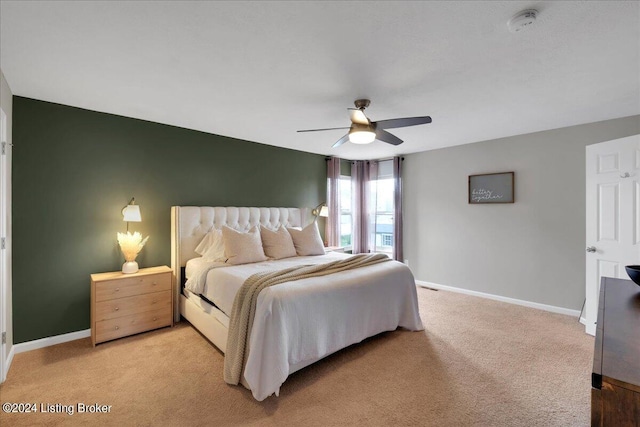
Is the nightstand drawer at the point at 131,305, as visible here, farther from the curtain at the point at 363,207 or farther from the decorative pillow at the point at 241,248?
the curtain at the point at 363,207

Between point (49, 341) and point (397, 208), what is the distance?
5.19 meters

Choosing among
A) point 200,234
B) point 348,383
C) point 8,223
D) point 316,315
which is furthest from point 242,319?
point 8,223

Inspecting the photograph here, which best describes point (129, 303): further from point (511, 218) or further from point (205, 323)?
point (511, 218)

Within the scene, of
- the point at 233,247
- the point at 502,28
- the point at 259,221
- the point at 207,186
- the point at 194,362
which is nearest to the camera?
the point at 502,28

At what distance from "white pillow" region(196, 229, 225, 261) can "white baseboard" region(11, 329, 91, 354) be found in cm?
141

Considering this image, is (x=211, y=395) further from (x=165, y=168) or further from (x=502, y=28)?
(x=502, y=28)

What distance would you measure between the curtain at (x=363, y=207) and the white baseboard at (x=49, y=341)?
4439mm

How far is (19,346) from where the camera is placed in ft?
8.99

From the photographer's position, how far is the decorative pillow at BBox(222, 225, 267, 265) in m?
3.34

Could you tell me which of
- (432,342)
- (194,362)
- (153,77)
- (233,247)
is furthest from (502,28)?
(194,362)

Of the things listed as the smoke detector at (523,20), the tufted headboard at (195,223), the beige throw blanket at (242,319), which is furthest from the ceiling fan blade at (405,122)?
the tufted headboard at (195,223)

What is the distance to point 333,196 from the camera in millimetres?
5688

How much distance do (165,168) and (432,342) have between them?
3.78 metres

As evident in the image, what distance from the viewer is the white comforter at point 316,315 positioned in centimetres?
207
